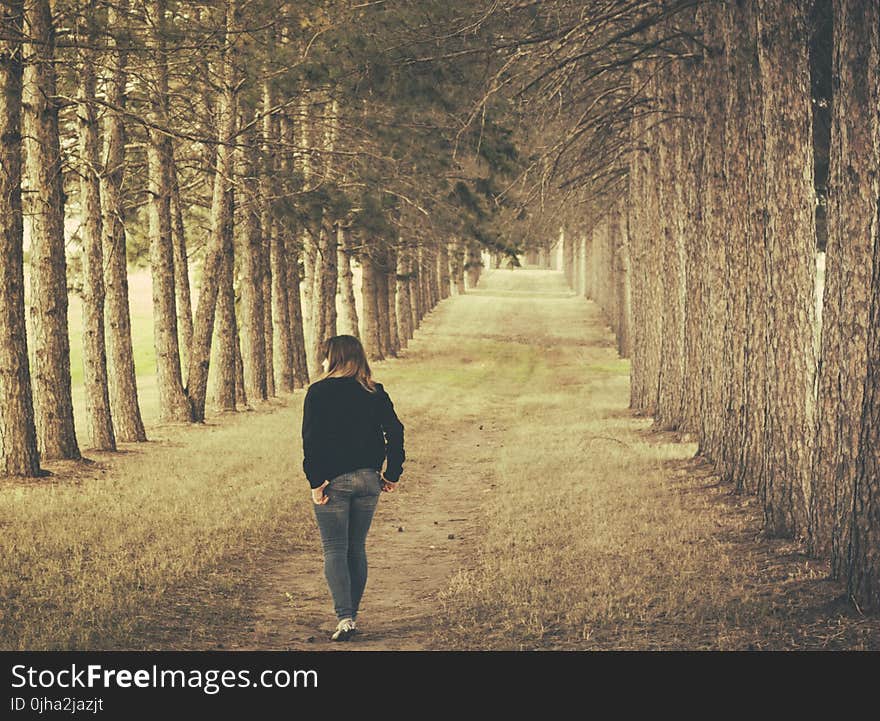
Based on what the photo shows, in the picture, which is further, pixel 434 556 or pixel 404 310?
pixel 404 310

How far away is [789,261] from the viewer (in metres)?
11.0

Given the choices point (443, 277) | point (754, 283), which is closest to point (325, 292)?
Result: point (754, 283)

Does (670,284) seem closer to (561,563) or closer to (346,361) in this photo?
(561,563)

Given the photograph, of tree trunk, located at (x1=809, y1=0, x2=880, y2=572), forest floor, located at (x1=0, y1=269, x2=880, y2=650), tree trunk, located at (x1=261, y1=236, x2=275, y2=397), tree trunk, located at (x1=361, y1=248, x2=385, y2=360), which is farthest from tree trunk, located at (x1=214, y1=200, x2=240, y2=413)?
tree trunk, located at (x1=809, y1=0, x2=880, y2=572)

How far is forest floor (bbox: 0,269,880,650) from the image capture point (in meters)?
→ 8.08

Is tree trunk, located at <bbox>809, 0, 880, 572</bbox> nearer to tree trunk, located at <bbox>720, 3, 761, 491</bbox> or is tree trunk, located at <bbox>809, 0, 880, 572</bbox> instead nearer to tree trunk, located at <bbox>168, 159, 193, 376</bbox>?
tree trunk, located at <bbox>720, 3, 761, 491</bbox>

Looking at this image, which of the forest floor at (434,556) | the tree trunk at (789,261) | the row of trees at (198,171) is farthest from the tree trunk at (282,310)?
the tree trunk at (789,261)

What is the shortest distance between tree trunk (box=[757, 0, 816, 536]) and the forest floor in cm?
64

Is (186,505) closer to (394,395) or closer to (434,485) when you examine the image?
(434,485)

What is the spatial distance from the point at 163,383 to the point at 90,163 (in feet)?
22.6

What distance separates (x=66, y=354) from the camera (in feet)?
52.4

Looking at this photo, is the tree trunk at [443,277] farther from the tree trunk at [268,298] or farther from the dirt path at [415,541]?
the dirt path at [415,541]

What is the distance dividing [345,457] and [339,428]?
0.21m
